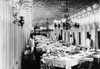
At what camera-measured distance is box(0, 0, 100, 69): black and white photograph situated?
10.5ft

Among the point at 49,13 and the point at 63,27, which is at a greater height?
the point at 49,13

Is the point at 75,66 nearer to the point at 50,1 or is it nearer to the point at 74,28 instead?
the point at 74,28

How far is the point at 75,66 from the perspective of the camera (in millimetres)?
3285

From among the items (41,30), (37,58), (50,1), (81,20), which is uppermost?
(50,1)

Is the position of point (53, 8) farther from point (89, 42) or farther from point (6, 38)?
point (6, 38)

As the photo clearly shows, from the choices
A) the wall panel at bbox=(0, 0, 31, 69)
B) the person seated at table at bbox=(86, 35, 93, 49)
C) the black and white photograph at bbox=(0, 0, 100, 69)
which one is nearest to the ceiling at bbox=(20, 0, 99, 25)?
the black and white photograph at bbox=(0, 0, 100, 69)

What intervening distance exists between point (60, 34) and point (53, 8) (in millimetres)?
625

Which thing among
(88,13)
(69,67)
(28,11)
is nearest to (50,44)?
(69,67)

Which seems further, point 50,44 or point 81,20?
point 81,20

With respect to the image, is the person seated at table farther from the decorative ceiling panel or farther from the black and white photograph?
the decorative ceiling panel

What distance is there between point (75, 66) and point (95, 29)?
961 mm

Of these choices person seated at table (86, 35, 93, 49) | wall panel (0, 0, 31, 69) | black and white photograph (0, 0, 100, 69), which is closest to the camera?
wall panel (0, 0, 31, 69)

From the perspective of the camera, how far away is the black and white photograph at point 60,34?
3189mm

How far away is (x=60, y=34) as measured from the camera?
10.5ft
